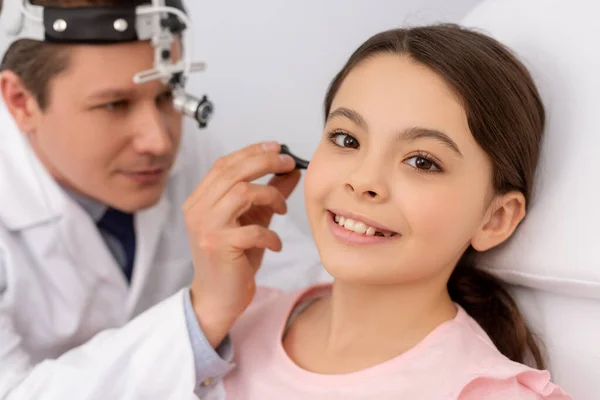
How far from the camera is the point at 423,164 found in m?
0.73

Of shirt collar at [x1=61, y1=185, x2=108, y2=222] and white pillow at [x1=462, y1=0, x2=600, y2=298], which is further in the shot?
shirt collar at [x1=61, y1=185, x2=108, y2=222]

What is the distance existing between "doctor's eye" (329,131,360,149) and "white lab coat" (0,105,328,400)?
304 millimetres

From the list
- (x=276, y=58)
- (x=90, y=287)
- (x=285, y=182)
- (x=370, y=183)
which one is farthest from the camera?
(x=276, y=58)

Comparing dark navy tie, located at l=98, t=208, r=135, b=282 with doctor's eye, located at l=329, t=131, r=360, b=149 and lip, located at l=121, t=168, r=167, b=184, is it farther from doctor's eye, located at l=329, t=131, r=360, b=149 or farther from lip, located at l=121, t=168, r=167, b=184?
doctor's eye, located at l=329, t=131, r=360, b=149

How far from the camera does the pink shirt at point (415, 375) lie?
28.3 inches

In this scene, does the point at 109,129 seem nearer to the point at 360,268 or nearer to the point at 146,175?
the point at 146,175

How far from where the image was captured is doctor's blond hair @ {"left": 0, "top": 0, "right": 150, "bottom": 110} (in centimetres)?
99

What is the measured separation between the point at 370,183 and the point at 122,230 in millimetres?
624

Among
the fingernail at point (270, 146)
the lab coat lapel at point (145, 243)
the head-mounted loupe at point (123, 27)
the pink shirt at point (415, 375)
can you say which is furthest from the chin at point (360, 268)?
the lab coat lapel at point (145, 243)

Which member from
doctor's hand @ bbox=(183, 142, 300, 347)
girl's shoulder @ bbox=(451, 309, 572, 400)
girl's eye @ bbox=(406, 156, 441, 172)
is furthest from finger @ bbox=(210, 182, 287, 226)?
girl's shoulder @ bbox=(451, 309, 572, 400)

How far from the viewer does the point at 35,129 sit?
3.64 ft

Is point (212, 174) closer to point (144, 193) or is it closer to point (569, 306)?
point (144, 193)

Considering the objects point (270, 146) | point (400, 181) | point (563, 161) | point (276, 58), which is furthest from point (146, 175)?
point (563, 161)

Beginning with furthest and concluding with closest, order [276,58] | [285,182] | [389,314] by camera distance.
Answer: [276,58] < [285,182] < [389,314]
